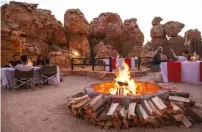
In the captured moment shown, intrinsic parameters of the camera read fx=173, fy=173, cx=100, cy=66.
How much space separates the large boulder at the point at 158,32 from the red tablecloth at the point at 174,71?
21774 mm

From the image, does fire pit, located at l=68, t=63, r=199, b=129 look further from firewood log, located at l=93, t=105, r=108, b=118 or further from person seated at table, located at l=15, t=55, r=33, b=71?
person seated at table, located at l=15, t=55, r=33, b=71

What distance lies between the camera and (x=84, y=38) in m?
22.8

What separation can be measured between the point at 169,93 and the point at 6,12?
17962 mm

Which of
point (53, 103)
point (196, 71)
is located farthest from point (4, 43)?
point (196, 71)

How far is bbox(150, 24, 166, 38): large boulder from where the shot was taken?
28094 mm

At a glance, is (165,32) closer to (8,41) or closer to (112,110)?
(8,41)

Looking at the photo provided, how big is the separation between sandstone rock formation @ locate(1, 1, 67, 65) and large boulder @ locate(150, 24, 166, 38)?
1513 centimetres

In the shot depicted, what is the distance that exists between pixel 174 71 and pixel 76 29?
1616cm

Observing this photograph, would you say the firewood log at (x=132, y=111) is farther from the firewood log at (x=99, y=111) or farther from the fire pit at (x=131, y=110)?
the firewood log at (x=99, y=111)

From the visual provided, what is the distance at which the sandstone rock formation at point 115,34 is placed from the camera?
27.0 m

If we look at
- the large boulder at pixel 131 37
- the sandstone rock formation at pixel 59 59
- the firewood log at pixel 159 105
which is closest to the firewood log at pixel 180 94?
the firewood log at pixel 159 105

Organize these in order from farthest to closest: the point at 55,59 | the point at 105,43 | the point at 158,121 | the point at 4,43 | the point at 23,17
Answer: the point at 105,43 < the point at 23,17 < the point at 55,59 < the point at 4,43 < the point at 158,121

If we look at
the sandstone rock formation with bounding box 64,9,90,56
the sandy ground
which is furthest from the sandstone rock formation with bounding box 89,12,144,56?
the sandy ground

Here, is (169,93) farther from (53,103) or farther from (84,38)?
(84,38)
